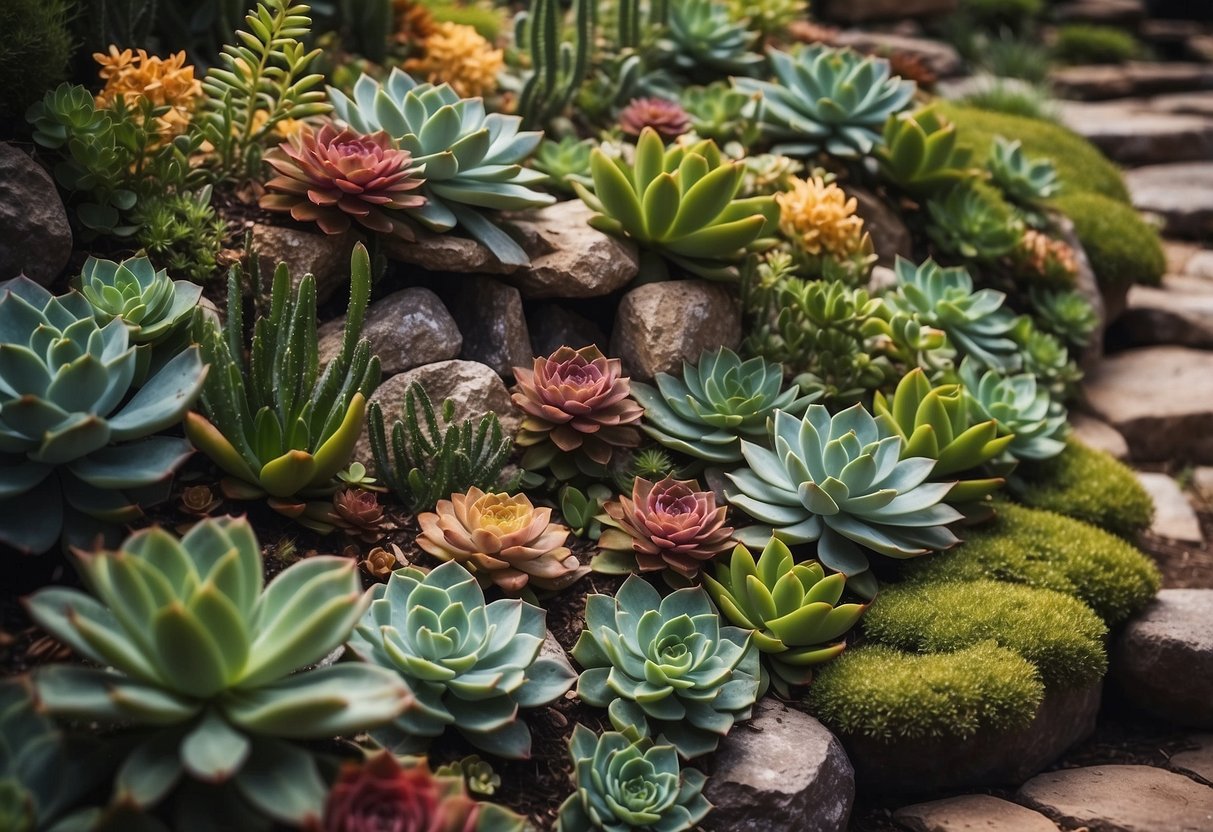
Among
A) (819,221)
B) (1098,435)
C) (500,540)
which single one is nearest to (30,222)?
(500,540)

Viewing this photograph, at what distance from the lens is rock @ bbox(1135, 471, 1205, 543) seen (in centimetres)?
434

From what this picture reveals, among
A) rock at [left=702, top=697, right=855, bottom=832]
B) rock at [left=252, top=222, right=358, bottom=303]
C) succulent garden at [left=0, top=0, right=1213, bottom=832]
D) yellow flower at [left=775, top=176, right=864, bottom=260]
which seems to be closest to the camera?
succulent garden at [left=0, top=0, right=1213, bottom=832]

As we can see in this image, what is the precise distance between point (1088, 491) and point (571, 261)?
206 centimetres

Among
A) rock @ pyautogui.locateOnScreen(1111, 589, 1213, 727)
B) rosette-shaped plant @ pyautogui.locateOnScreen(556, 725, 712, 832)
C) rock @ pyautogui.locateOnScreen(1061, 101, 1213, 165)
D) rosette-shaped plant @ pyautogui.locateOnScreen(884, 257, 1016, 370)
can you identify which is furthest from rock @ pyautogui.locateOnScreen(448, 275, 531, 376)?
rock @ pyautogui.locateOnScreen(1061, 101, 1213, 165)

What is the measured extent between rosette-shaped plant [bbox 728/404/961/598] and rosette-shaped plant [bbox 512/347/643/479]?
39 cm

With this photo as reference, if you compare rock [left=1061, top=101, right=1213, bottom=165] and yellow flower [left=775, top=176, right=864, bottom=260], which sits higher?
yellow flower [left=775, top=176, right=864, bottom=260]

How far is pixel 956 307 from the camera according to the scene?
13.0ft

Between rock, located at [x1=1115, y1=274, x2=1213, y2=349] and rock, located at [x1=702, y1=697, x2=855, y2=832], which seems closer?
rock, located at [x1=702, y1=697, x2=855, y2=832]

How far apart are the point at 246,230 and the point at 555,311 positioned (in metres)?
1.02

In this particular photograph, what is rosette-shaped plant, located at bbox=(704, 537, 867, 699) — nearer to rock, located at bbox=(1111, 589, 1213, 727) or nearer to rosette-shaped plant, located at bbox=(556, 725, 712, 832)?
rosette-shaped plant, located at bbox=(556, 725, 712, 832)

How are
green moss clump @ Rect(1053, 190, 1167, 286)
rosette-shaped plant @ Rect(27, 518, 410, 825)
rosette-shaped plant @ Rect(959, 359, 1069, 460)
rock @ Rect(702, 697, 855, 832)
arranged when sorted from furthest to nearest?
green moss clump @ Rect(1053, 190, 1167, 286) < rosette-shaped plant @ Rect(959, 359, 1069, 460) < rock @ Rect(702, 697, 855, 832) < rosette-shaped plant @ Rect(27, 518, 410, 825)

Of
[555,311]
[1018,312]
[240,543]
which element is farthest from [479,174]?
[1018,312]

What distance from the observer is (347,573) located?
2.10 metres

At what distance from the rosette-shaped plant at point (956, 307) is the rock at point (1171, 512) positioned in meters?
0.89
